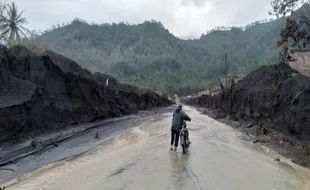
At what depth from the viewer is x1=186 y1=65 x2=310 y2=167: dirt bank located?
1698 cm

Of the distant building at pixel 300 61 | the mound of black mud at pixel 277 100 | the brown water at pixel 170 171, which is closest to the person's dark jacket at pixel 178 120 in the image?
the brown water at pixel 170 171

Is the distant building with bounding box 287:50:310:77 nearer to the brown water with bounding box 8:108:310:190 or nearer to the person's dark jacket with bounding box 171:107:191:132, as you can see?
the brown water with bounding box 8:108:310:190

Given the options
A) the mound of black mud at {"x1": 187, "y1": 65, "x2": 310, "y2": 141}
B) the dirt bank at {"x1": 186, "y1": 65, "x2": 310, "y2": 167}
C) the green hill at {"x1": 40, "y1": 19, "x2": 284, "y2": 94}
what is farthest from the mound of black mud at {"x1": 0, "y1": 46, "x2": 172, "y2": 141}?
the green hill at {"x1": 40, "y1": 19, "x2": 284, "y2": 94}

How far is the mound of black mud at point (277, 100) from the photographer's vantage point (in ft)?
58.0

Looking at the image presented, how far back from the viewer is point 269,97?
24422 mm

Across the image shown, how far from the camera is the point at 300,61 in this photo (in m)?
27.2

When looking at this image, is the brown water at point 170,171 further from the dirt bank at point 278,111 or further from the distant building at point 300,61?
the distant building at point 300,61

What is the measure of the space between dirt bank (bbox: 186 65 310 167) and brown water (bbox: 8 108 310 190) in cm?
121

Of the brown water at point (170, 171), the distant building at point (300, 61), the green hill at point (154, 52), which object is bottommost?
the brown water at point (170, 171)

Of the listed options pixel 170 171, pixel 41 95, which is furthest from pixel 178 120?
pixel 41 95

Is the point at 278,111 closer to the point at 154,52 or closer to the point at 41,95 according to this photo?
the point at 41,95

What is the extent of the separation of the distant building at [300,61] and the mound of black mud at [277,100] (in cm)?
74

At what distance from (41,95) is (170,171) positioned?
37.6ft

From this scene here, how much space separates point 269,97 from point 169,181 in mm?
14406
